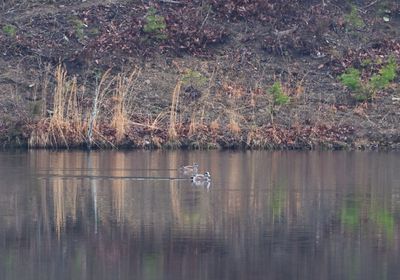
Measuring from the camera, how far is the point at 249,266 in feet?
57.5

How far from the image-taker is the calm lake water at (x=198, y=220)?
17.5 metres

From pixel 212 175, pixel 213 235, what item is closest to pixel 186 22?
pixel 212 175

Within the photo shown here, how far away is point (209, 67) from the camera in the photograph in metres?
43.0

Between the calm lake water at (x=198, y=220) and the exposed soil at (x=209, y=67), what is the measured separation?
510cm

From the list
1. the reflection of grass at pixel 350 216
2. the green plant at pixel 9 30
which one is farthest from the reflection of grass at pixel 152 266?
the green plant at pixel 9 30

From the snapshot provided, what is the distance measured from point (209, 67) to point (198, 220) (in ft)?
71.9

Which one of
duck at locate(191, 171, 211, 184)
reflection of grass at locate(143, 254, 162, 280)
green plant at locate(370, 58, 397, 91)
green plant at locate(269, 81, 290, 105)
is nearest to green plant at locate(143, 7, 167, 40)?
green plant at locate(269, 81, 290, 105)

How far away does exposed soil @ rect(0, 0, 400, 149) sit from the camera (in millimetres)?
37844

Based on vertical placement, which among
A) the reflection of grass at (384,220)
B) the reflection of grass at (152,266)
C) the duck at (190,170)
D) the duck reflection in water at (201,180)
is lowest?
the reflection of grass at (152,266)

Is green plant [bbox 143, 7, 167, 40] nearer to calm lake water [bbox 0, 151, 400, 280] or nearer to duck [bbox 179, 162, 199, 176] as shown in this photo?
calm lake water [bbox 0, 151, 400, 280]

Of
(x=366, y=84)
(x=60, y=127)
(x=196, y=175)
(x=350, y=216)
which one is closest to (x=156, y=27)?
(x=366, y=84)

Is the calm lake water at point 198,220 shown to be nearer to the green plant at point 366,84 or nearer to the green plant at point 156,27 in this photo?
the green plant at point 366,84

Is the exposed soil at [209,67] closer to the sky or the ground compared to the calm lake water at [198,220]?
closer to the sky

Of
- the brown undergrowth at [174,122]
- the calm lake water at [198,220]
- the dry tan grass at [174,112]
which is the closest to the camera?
the calm lake water at [198,220]
